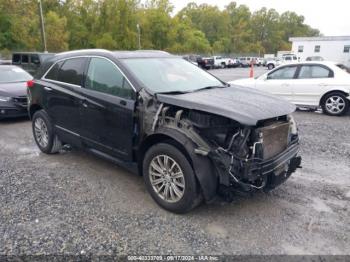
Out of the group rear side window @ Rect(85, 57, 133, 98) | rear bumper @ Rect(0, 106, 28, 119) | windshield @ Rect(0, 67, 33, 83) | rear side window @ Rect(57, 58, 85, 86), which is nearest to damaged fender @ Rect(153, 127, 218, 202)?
rear side window @ Rect(85, 57, 133, 98)

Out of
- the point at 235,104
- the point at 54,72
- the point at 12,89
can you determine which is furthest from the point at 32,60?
the point at 235,104

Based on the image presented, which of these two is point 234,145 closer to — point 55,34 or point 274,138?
point 274,138

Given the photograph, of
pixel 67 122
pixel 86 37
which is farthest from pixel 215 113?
pixel 86 37

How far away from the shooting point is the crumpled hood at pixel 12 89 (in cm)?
776

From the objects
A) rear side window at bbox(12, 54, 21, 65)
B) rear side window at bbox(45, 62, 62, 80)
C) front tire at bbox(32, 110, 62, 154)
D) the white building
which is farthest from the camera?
the white building

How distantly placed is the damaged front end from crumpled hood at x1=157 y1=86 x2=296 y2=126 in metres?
0.09

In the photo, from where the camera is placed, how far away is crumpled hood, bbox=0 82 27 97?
776 cm

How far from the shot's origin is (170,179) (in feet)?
11.4

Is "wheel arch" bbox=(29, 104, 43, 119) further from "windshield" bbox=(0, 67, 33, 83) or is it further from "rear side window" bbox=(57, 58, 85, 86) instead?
"windshield" bbox=(0, 67, 33, 83)

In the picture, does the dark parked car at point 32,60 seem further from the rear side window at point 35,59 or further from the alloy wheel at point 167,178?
the alloy wheel at point 167,178

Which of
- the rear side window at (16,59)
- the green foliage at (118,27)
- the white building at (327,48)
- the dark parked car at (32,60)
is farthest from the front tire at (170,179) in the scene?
the white building at (327,48)

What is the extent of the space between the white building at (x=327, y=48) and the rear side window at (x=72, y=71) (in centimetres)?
4602

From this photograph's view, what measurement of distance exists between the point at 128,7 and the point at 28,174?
4336 centimetres

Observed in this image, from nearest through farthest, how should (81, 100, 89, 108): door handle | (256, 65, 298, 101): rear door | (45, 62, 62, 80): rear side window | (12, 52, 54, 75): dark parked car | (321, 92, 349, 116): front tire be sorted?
(81, 100, 89, 108): door handle < (45, 62, 62, 80): rear side window < (321, 92, 349, 116): front tire < (256, 65, 298, 101): rear door < (12, 52, 54, 75): dark parked car
